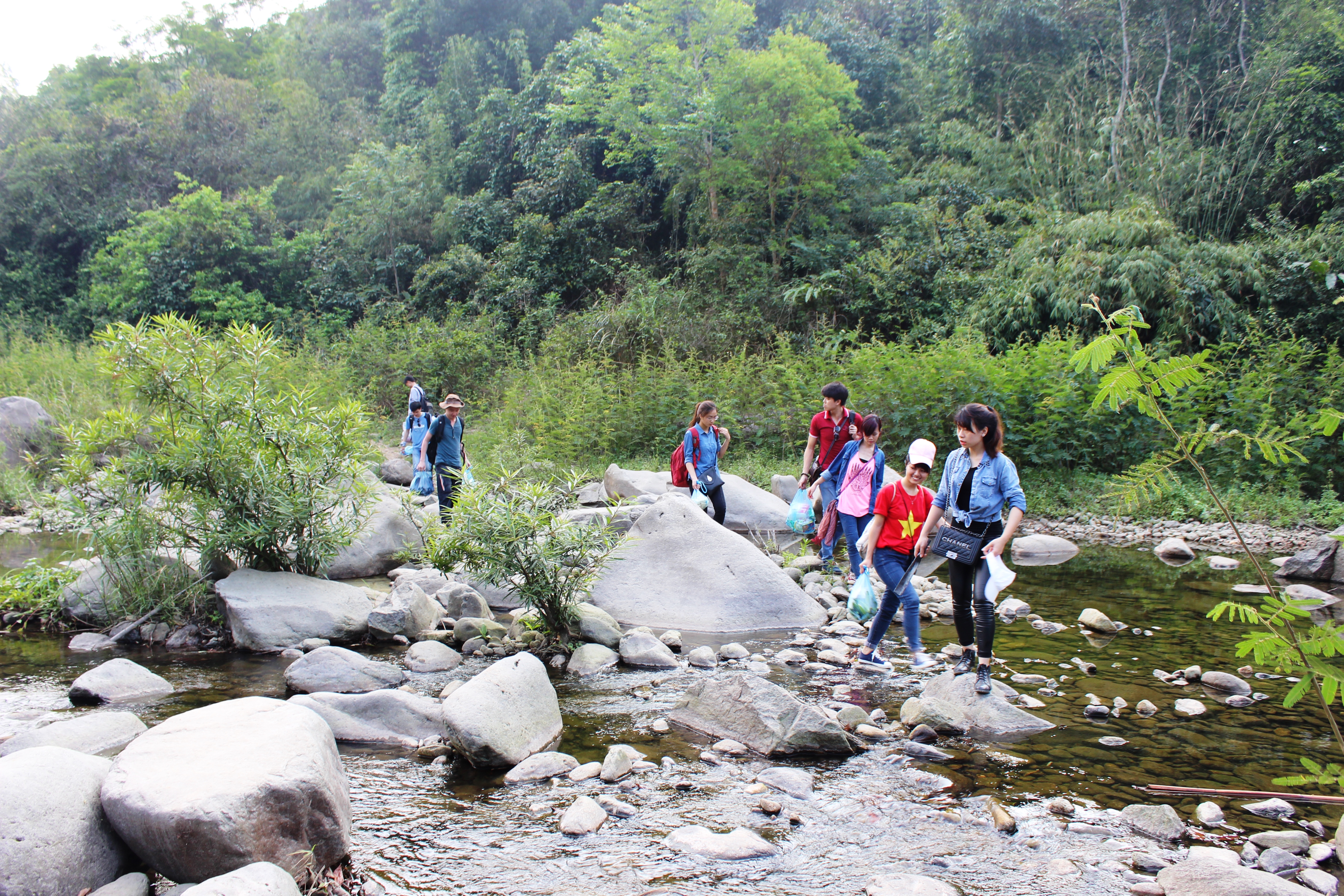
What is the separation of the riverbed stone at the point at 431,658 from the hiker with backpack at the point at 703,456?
3.45 metres

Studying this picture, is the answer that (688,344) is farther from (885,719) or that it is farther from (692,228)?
(885,719)

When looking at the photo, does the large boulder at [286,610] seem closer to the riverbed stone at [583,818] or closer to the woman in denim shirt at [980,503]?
the riverbed stone at [583,818]

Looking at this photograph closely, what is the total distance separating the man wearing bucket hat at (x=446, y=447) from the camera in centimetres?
995

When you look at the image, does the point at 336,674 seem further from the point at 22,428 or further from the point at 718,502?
the point at 22,428

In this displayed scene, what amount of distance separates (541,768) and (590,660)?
6.01 feet

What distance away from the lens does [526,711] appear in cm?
470

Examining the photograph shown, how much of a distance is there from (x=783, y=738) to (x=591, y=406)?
1106 centimetres

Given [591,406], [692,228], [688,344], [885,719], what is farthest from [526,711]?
[692,228]

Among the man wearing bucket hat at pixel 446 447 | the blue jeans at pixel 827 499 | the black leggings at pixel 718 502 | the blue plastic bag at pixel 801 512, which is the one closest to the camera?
the blue jeans at pixel 827 499

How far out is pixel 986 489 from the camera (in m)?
5.13

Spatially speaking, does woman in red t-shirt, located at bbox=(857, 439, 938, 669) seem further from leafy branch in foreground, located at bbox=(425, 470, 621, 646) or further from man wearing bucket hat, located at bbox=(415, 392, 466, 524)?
man wearing bucket hat, located at bbox=(415, 392, 466, 524)

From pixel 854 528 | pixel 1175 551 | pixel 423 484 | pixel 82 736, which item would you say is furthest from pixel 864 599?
pixel 423 484

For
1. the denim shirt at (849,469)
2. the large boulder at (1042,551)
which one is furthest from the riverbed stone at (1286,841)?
the large boulder at (1042,551)

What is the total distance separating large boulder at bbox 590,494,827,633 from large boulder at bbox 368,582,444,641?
4.91 feet
